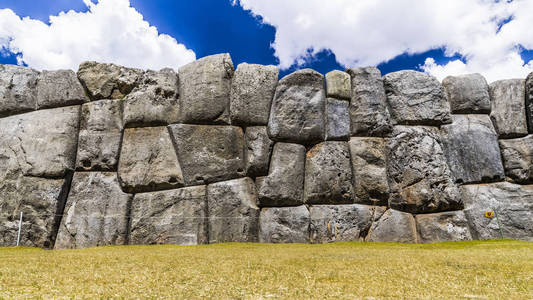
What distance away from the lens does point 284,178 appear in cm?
707

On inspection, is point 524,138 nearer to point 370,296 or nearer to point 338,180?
point 338,180

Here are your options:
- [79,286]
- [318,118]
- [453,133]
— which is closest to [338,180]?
[318,118]

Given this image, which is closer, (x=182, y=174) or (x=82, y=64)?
(x=182, y=174)

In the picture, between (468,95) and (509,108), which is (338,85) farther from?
(509,108)

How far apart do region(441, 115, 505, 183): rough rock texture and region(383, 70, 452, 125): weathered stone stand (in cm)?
38

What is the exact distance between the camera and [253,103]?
743 cm

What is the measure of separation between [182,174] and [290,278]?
462 centimetres

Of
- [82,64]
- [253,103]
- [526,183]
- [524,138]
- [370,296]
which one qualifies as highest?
[82,64]

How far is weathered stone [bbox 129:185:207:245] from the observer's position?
673 centimetres

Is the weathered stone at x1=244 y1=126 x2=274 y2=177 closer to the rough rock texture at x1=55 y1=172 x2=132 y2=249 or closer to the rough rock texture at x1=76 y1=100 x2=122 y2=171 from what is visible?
the rough rock texture at x1=55 y1=172 x2=132 y2=249

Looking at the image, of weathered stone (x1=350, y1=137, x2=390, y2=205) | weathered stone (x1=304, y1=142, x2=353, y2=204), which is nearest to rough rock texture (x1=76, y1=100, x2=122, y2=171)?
weathered stone (x1=304, y1=142, x2=353, y2=204)

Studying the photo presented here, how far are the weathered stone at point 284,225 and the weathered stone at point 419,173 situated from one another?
6.78 feet

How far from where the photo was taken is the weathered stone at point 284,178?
22.8 feet

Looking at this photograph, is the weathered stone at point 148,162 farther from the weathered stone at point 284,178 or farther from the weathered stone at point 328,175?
the weathered stone at point 328,175
